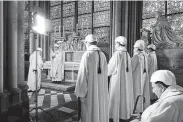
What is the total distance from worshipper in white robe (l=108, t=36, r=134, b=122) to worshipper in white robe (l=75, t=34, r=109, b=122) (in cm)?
90

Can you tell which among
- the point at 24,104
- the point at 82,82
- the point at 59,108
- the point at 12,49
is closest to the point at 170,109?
the point at 82,82

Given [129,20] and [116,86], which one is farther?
[129,20]

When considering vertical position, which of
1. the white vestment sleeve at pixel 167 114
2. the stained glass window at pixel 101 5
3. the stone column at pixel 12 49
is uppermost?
the stained glass window at pixel 101 5

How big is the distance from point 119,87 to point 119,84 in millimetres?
82

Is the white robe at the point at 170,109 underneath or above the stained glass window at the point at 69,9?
underneath

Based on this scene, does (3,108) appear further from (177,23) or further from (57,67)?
(177,23)

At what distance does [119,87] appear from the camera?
469 cm

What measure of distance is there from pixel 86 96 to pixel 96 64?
0.70 meters

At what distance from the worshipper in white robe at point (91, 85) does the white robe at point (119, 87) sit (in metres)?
0.89

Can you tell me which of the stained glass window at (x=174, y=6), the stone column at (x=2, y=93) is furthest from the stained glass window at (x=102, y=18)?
the stone column at (x=2, y=93)

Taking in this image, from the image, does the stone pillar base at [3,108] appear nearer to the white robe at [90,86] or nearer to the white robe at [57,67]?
the white robe at [90,86]

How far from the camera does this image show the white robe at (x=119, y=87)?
15.2ft

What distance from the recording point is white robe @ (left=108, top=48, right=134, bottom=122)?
15.2 ft

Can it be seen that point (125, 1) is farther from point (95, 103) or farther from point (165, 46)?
point (95, 103)
